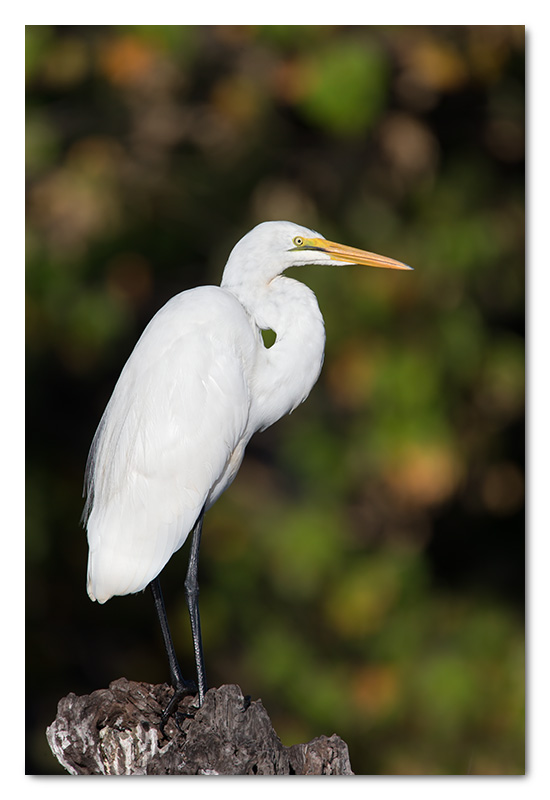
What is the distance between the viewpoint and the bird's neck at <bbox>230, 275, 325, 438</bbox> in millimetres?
1654

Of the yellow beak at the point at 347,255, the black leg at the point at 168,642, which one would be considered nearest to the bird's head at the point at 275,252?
the yellow beak at the point at 347,255

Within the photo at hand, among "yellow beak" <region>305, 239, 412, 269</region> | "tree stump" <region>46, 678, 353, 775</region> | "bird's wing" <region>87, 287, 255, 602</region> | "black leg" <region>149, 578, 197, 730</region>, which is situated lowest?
"tree stump" <region>46, 678, 353, 775</region>

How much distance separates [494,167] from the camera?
2170mm

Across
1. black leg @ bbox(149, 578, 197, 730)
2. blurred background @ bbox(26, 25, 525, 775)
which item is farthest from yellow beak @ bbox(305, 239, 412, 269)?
black leg @ bbox(149, 578, 197, 730)

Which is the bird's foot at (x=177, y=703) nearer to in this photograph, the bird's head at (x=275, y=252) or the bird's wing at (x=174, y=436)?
the bird's wing at (x=174, y=436)

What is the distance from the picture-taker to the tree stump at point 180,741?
4.89 feet

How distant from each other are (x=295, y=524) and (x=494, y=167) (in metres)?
0.98

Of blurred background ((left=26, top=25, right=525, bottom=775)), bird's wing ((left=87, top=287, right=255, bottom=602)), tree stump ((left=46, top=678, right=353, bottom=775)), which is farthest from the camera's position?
blurred background ((left=26, top=25, right=525, bottom=775))

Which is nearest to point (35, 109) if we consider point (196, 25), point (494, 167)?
point (196, 25)

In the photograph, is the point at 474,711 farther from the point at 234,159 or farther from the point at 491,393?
the point at 234,159

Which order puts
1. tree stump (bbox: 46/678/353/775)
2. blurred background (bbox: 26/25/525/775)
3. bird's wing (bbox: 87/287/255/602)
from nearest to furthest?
tree stump (bbox: 46/678/353/775), bird's wing (bbox: 87/287/255/602), blurred background (bbox: 26/25/525/775)

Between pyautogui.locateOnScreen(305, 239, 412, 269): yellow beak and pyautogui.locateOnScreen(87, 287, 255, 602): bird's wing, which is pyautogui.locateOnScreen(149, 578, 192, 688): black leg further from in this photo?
pyautogui.locateOnScreen(305, 239, 412, 269): yellow beak

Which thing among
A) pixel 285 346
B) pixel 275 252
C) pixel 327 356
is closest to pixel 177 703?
pixel 285 346

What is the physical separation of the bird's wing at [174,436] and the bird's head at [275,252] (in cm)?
7
